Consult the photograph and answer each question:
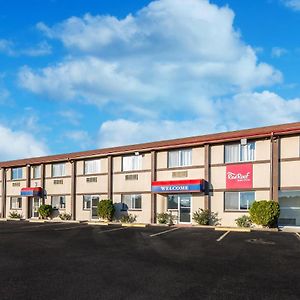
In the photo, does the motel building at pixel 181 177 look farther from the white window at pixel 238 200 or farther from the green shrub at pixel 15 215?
the green shrub at pixel 15 215

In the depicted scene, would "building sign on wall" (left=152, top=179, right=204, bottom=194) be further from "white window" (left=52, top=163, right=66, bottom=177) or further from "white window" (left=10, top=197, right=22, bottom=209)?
"white window" (left=10, top=197, right=22, bottom=209)

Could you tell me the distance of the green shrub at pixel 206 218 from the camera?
82.8 feet

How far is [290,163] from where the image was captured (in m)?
22.6

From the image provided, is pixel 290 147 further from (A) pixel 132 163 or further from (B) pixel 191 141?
(A) pixel 132 163

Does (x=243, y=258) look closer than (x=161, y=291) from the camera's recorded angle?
No

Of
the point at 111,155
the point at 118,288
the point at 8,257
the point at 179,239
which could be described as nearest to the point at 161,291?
the point at 118,288

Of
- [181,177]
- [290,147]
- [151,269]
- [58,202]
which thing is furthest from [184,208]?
[151,269]

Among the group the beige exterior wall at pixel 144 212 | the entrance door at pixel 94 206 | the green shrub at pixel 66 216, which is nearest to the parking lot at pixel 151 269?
the beige exterior wall at pixel 144 212

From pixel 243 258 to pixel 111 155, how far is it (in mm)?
19862

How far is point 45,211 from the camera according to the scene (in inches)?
1350

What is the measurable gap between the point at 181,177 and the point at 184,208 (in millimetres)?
2126

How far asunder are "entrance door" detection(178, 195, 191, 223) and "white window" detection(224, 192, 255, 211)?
8.94ft

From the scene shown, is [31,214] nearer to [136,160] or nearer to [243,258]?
[136,160]

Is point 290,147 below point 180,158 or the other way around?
the other way around
